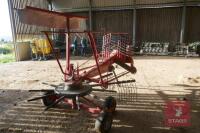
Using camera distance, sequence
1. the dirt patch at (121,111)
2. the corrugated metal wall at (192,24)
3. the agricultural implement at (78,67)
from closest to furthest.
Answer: the agricultural implement at (78,67)
the dirt patch at (121,111)
the corrugated metal wall at (192,24)

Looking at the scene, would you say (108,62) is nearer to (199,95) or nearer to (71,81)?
(71,81)

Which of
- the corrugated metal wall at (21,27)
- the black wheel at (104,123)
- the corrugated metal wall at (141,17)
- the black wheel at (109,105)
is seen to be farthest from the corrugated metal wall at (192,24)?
the black wheel at (104,123)

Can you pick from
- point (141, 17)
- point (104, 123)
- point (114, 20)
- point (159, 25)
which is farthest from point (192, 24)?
point (104, 123)

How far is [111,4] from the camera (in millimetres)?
14648

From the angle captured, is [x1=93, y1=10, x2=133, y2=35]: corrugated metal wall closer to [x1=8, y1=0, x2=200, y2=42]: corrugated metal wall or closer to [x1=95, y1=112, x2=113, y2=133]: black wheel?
[x1=8, y1=0, x2=200, y2=42]: corrugated metal wall

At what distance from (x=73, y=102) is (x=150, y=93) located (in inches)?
83.7

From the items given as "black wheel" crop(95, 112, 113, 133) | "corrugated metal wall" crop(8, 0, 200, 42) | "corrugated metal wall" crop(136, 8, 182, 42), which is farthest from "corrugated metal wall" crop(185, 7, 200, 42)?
"black wheel" crop(95, 112, 113, 133)

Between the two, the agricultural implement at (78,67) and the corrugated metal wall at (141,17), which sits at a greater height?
the corrugated metal wall at (141,17)

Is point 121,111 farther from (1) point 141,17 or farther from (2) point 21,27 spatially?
(1) point 141,17

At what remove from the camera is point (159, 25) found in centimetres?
1427

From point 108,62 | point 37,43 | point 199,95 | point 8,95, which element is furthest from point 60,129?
point 37,43

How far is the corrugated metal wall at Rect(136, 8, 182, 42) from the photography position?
13.9 m

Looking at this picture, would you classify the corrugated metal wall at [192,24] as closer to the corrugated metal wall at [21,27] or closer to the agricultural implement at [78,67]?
the corrugated metal wall at [21,27]

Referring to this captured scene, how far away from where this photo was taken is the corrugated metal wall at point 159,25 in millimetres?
13945
